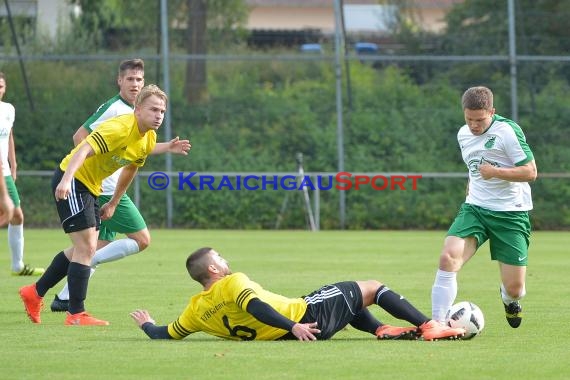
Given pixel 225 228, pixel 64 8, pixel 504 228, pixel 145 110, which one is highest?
pixel 64 8

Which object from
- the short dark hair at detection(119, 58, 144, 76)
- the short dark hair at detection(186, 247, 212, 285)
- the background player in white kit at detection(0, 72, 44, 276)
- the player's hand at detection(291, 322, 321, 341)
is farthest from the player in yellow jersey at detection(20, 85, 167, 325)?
the background player in white kit at detection(0, 72, 44, 276)

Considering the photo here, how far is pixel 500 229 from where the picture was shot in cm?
870

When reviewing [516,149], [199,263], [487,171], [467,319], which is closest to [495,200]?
[516,149]

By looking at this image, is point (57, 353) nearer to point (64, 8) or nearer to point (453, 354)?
point (453, 354)

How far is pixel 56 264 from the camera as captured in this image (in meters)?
9.57

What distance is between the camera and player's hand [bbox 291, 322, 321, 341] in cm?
732

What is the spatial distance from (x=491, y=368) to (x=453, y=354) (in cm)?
55

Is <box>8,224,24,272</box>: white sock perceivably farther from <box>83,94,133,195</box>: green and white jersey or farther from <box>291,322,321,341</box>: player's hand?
<box>291,322,321,341</box>: player's hand

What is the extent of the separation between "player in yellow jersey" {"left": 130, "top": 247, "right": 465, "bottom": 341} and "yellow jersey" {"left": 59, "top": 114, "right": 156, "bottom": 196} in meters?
1.50

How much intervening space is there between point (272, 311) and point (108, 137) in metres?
2.17

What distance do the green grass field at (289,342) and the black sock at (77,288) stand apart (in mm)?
194

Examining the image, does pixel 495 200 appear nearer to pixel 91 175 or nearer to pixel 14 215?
pixel 91 175

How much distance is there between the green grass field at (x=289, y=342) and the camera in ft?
21.0

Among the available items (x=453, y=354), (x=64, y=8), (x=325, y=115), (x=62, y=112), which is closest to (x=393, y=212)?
(x=325, y=115)
